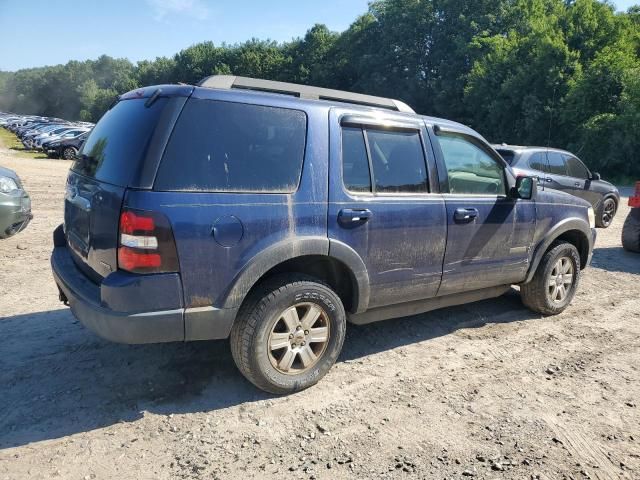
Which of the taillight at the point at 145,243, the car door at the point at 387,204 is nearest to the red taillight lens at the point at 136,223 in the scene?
the taillight at the point at 145,243

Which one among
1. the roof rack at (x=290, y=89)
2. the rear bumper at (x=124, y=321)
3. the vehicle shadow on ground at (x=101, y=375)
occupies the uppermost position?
the roof rack at (x=290, y=89)

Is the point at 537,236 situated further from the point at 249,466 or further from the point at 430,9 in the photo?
the point at 430,9

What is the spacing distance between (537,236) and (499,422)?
7.09 feet

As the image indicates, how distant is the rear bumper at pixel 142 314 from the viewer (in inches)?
109

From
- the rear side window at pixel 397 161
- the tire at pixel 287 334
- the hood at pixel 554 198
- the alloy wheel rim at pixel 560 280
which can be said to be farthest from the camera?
the alloy wheel rim at pixel 560 280

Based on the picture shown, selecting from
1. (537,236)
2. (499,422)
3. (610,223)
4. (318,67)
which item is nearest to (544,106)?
(610,223)

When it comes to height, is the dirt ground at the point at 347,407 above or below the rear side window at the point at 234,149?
below

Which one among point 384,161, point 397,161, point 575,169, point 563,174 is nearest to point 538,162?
point 563,174

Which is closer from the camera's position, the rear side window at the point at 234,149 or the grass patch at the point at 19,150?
the rear side window at the point at 234,149

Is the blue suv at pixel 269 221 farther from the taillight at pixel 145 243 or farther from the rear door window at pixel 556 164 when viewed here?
the rear door window at pixel 556 164

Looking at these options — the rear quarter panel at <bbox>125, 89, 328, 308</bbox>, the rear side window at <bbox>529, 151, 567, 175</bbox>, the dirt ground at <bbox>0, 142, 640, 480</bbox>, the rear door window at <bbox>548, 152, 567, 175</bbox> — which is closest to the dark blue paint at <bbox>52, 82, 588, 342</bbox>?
the rear quarter panel at <bbox>125, 89, 328, 308</bbox>

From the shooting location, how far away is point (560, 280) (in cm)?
510

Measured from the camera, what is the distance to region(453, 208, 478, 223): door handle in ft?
13.1

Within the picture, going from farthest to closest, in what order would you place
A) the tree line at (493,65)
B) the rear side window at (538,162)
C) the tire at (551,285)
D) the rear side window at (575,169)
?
the tree line at (493,65)
the rear side window at (575,169)
the rear side window at (538,162)
the tire at (551,285)
